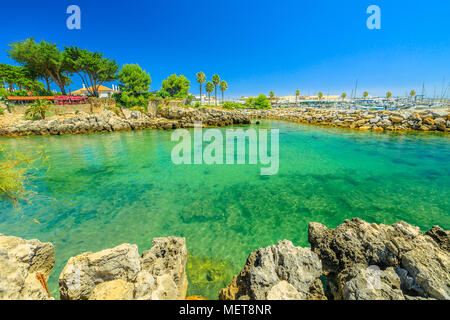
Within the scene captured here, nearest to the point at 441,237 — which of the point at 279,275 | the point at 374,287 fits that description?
the point at 374,287

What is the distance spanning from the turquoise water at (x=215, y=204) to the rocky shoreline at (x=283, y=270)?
5.33ft

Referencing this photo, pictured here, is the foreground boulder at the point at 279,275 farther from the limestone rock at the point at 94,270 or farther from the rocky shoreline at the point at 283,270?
the limestone rock at the point at 94,270

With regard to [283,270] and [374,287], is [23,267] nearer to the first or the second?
[283,270]

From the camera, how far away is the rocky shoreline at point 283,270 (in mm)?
2666

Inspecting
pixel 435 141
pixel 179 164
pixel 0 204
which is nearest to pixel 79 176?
pixel 0 204

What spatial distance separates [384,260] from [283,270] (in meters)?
2.06

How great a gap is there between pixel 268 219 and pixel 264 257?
11.9 ft

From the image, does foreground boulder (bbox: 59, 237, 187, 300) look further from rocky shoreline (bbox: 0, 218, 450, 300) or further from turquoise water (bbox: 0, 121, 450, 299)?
turquoise water (bbox: 0, 121, 450, 299)

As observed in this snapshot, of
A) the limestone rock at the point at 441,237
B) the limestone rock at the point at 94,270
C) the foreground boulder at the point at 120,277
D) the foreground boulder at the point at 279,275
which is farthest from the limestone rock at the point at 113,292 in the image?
the limestone rock at the point at 441,237

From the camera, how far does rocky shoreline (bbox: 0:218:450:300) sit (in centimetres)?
267

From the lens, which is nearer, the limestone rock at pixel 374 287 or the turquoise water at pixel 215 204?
the limestone rock at pixel 374 287

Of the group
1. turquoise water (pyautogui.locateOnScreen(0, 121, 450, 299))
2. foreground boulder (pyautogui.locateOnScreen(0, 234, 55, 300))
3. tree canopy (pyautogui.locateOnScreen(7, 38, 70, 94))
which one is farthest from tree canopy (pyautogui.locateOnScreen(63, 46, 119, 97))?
foreground boulder (pyautogui.locateOnScreen(0, 234, 55, 300))

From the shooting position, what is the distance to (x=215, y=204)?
8.33m
